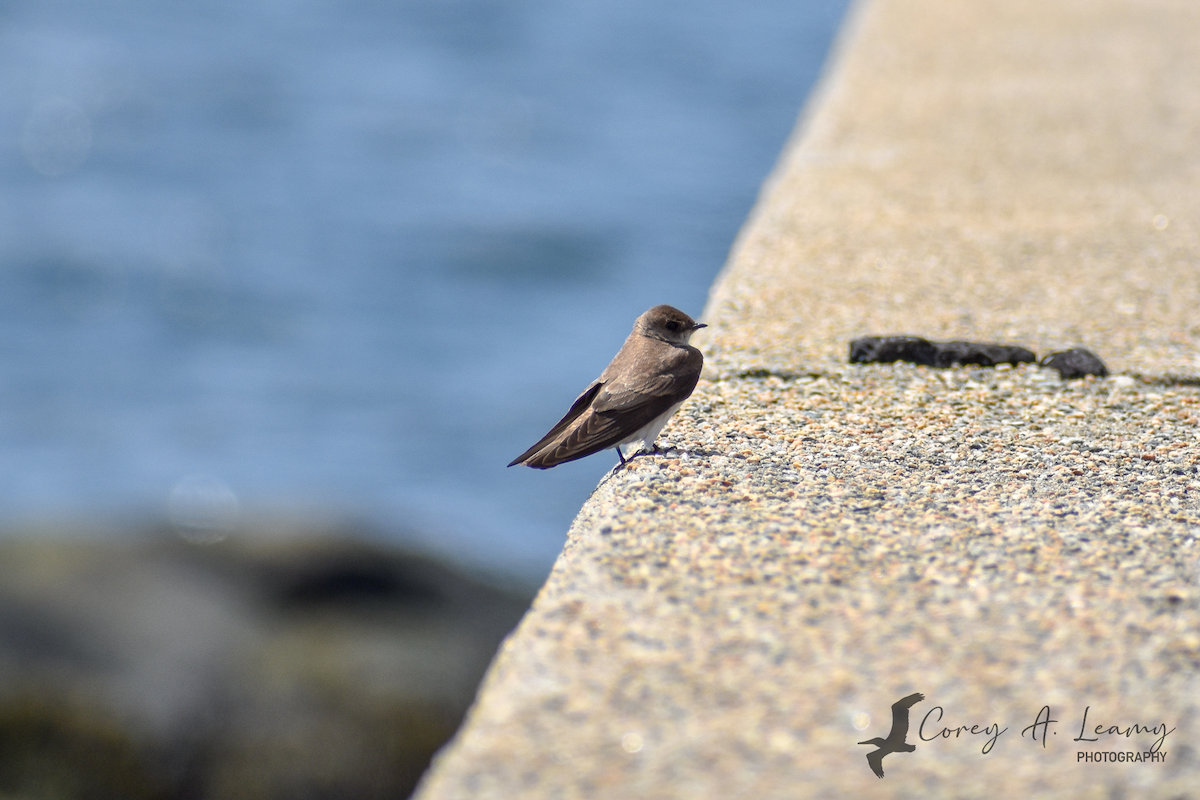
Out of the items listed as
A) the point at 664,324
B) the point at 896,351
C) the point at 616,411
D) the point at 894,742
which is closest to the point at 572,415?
the point at 616,411

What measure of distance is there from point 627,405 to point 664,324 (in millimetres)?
495

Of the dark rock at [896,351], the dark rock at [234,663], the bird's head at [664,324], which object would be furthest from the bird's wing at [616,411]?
the dark rock at [234,663]

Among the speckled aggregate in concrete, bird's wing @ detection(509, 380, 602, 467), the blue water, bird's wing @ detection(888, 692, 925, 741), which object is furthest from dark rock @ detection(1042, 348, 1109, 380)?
the blue water

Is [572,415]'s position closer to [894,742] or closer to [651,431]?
[651,431]

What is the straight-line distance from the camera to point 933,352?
3.89 metres

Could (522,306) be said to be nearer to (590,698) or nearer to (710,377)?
(710,377)

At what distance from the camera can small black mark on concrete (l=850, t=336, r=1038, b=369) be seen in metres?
3.86

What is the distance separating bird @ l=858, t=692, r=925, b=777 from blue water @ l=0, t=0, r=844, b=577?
8990 mm

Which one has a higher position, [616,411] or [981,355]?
[616,411]

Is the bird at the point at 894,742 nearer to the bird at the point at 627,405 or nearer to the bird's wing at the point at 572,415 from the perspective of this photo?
the bird at the point at 627,405

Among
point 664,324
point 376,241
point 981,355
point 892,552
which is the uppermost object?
point 376,241

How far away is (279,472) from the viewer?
49.5ft

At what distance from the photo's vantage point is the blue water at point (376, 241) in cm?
1555

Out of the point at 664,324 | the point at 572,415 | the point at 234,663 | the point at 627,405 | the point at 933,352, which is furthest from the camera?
the point at 234,663
